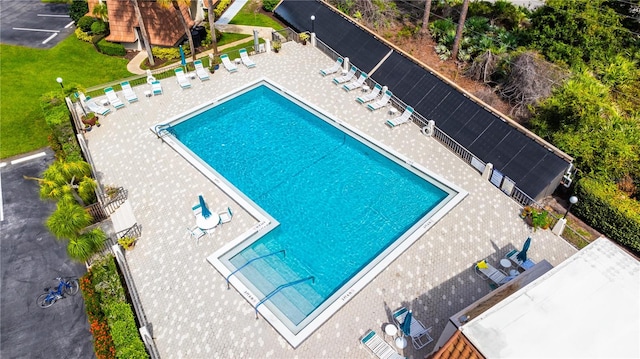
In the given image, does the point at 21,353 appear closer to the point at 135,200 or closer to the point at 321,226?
the point at 135,200

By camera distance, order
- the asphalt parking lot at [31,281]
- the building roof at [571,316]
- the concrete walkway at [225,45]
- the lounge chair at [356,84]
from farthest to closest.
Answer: the concrete walkway at [225,45]
the lounge chair at [356,84]
the asphalt parking lot at [31,281]
the building roof at [571,316]

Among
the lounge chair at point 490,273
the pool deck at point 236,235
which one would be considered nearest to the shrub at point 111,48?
the pool deck at point 236,235

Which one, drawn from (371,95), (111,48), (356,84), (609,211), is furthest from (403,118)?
(111,48)

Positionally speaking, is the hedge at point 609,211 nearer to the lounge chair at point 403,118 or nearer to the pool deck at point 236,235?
the pool deck at point 236,235

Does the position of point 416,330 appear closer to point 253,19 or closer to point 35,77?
point 253,19

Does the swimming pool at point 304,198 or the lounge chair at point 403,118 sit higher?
the lounge chair at point 403,118

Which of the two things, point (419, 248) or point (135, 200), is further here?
point (135, 200)

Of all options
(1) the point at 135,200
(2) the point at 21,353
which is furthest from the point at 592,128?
(2) the point at 21,353
